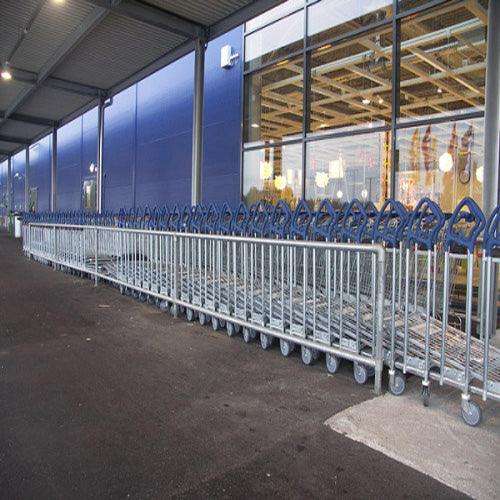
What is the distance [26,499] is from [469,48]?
793 cm

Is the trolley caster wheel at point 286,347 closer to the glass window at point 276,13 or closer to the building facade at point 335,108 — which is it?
the building facade at point 335,108

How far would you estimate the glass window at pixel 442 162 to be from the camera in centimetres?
675

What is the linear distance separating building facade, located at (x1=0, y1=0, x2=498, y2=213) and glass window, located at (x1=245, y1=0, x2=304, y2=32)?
3 cm

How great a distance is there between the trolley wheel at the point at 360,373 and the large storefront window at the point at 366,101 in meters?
4.06

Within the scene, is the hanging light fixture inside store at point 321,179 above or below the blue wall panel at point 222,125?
below

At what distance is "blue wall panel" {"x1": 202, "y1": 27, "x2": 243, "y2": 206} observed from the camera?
451 inches

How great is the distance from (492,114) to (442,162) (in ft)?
4.38

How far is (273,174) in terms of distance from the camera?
1060cm

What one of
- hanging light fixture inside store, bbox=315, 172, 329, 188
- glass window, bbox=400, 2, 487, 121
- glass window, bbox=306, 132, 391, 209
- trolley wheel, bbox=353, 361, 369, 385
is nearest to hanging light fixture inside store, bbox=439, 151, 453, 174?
glass window, bbox=400, 2, 487, 121

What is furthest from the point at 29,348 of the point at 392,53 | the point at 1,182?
the point at 1,182

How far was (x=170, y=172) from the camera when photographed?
46.5ft

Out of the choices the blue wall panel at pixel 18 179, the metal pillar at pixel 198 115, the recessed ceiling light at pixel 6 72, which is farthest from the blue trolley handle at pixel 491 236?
the blue wall panel at pixel 18 179

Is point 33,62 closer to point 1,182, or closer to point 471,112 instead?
point 471,112

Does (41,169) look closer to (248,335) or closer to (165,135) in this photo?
(165,135)
